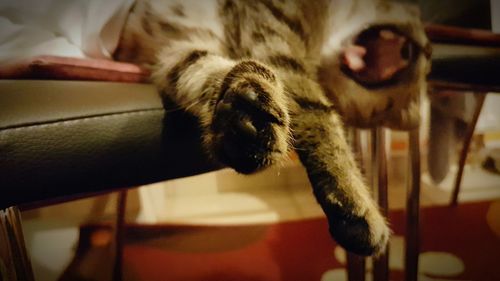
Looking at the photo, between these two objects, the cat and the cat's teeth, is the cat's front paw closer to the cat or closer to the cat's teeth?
the cat

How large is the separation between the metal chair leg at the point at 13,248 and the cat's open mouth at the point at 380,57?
50 cm

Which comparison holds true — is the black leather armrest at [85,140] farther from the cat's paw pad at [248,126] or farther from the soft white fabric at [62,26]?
the soft white fabric at [62,26]

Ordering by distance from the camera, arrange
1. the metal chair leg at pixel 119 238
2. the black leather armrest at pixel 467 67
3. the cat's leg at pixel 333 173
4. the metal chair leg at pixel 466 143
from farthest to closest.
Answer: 1. the metal chair leg at pixel 466 143
2. the metal chair leg at pixel 119 238
3. the black leather armrest at pixel 467 67
4. the cat's leg at pixel 333 173

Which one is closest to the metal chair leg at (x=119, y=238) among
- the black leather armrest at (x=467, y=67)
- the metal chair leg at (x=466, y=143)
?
the black leather armrest at (x=467, y=67)

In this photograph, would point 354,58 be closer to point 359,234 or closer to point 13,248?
point 359,234

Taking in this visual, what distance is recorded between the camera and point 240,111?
0.31 meters

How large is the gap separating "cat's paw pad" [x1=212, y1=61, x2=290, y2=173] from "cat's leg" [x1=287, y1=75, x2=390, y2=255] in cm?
9

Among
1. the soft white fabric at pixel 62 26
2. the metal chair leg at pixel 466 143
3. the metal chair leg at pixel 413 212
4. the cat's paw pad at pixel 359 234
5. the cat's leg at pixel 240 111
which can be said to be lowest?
the metal chair leg at pixel 466 143

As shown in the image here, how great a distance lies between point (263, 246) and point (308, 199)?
424 millimetres

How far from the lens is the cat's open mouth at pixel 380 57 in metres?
0.57

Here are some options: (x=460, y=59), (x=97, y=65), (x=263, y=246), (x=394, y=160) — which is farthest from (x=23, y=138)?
(x=394, y=160)

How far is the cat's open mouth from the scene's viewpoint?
57 cm

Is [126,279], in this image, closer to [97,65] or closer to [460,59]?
→ [97,65]

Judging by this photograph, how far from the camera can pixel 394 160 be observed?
1.48 metres
